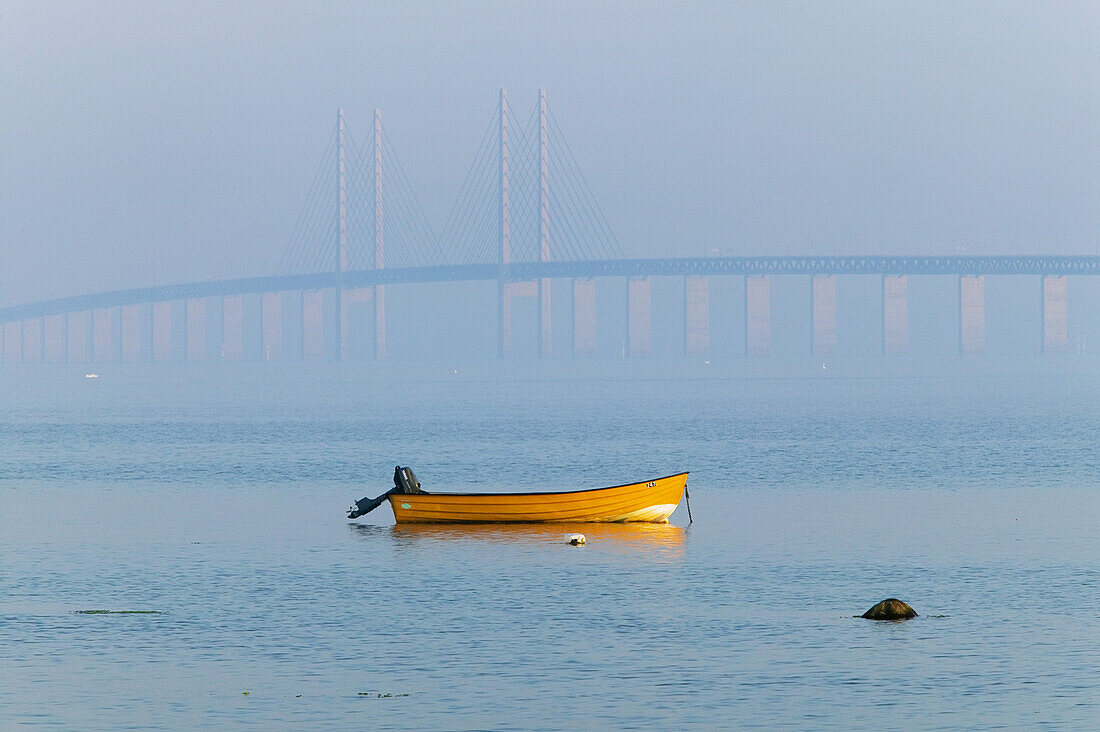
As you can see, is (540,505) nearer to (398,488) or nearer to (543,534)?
(543,534)

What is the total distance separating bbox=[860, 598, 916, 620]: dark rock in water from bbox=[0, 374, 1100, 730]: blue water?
261mm

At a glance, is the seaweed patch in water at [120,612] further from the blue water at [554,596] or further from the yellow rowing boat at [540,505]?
the yellow rowing boat at [540,505]

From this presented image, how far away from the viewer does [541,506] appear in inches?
1211

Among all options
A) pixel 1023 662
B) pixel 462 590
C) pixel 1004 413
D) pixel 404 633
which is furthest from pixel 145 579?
pixel 1004 413

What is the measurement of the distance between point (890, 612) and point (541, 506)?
38.0 ft

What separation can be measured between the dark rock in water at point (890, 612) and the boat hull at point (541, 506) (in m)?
11.0

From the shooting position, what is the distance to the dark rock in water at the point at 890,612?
1986cm

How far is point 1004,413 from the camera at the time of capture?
87.2 m

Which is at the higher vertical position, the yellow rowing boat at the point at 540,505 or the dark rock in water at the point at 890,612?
the yellow rowing boat at the point at 540,505

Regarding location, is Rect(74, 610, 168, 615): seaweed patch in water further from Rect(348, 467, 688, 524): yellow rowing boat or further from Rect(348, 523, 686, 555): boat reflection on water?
Rect(348, 467, 688, 524): yellow rowing boat

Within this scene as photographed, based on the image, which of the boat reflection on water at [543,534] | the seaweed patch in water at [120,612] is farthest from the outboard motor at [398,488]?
the seaweed patch in water at [120,612]

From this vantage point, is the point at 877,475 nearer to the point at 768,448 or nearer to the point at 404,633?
the point at 768,448

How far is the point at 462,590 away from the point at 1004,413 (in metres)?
68.7

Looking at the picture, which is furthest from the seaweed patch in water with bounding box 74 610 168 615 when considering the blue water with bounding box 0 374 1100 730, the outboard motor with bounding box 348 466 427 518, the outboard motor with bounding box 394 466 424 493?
the outboard motor with bounding box 394 466 424 493
